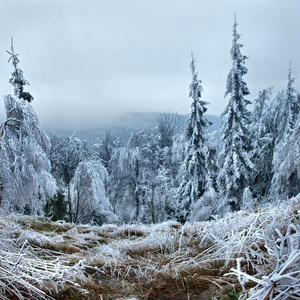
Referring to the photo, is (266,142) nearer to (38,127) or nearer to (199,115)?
(199,115)

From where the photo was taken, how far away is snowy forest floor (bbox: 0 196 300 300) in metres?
1.21

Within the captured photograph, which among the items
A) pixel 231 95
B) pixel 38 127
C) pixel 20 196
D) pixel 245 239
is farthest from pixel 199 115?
pixel 245 239

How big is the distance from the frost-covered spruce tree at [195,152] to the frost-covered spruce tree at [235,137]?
152 cm

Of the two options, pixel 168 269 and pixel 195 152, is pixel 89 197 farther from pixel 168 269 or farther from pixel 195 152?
pixel 168 269

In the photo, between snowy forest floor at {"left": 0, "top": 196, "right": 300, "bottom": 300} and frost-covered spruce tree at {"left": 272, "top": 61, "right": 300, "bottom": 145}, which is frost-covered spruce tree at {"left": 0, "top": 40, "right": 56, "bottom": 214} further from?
frost-covered spruce tree at {"left": 272, "top": 61, "right": 300, "bottom": 145}

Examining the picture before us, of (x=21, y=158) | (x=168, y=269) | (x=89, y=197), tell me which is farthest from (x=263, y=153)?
(x=168, y=269)

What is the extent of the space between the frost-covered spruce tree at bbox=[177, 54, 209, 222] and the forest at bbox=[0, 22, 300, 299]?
7 cm

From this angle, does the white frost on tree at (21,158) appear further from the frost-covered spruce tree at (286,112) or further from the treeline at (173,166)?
the frost-covered spruce tree at (286,112)

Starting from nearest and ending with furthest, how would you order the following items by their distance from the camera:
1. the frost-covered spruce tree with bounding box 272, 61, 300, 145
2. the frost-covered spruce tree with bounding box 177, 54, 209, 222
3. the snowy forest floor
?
the snowy forest floor
the frost-covered spruce tree with bounding box 272, 61, 300, 145
the frost-covered spruce tree with bounding box 177, 54, 209, 222

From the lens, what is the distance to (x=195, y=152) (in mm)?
16641

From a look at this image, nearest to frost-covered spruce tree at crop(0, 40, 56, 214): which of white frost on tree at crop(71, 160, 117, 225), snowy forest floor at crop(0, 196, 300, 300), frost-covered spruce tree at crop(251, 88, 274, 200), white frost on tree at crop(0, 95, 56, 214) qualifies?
white frost on tree at crop(0, 95, 56, 214)

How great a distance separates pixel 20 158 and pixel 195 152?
10.2 meters

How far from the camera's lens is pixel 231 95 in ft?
50.1

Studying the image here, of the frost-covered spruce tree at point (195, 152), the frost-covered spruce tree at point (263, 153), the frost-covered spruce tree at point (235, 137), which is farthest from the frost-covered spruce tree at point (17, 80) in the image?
the frost-covered spruce tree at point (263, 153)
